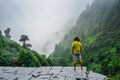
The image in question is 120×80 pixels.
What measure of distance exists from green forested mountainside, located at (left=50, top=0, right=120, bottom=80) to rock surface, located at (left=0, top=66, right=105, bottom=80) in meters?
62.5

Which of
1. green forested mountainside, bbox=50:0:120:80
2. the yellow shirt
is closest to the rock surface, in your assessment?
the yellow shirt

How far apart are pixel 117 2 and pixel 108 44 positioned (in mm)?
27582

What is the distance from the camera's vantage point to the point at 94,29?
131 metres

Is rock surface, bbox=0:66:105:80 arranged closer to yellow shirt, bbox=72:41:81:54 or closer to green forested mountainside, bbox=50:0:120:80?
yellow shirt, bbox=72:41:81:54

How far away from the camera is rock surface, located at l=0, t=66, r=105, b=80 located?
14.8 m

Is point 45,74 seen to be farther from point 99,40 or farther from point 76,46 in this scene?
point 99,40

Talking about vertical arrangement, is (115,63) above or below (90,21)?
below

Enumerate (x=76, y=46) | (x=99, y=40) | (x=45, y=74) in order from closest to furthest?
(x=76, y=46) → (x=45, y=74) → (x=99, y=40)

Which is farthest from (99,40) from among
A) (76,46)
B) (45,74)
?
(76,46)

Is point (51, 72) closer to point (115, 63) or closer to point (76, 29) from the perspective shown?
point (115, 63)

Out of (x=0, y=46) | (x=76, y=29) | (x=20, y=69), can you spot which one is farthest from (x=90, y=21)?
(x=20, y=69)

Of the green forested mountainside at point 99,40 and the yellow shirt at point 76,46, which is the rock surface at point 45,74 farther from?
the green forested mountainside at point 99,40

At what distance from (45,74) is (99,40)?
338 feet

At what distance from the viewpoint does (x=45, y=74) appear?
1611 centimetres
